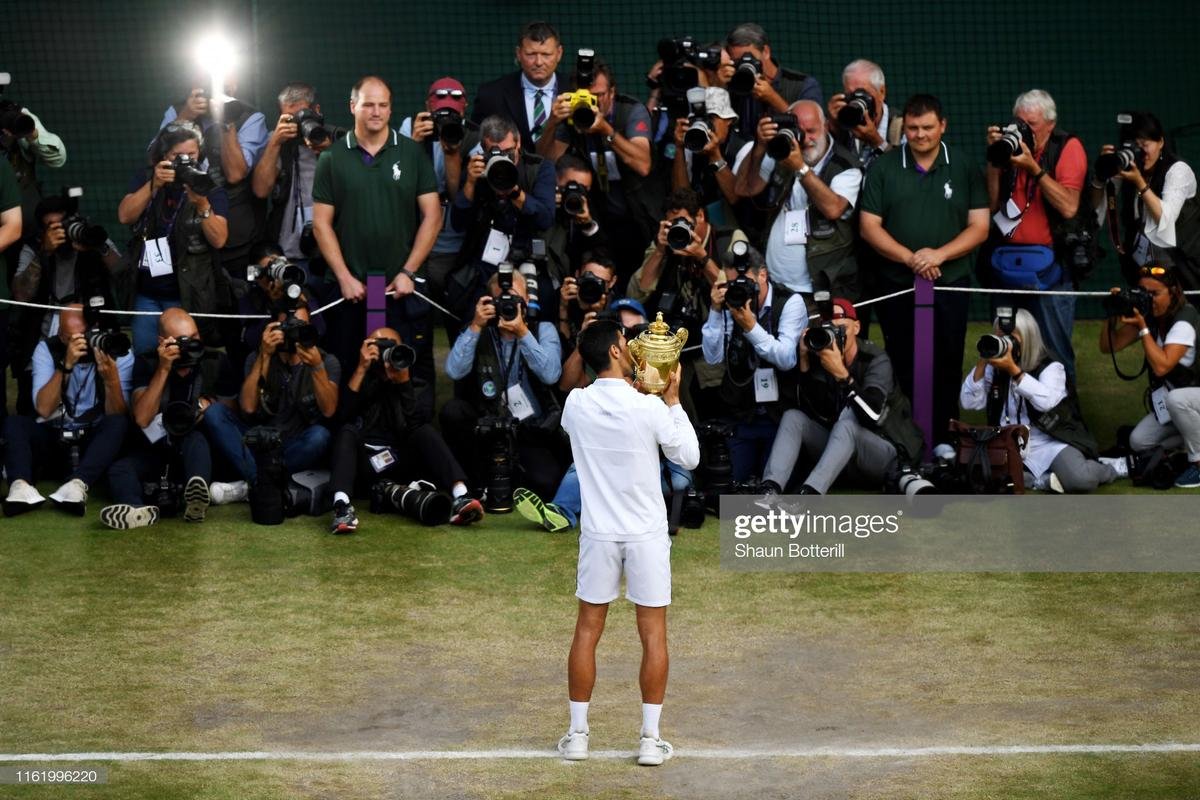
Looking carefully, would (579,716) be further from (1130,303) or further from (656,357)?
(1130,303)

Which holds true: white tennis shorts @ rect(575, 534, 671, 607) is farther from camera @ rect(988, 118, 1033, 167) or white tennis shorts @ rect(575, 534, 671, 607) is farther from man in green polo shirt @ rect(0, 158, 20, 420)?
man in green polo shirt @ rect(0, 158, 20, 420)

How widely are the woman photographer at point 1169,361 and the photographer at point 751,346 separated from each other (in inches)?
76.2

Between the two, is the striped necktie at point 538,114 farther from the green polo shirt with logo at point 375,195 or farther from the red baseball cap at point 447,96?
the green polo shirt with logo at point 375,195

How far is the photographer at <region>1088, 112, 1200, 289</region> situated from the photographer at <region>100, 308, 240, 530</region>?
5.40 m

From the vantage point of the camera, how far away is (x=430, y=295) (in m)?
11.1

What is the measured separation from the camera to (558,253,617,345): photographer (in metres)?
10.2

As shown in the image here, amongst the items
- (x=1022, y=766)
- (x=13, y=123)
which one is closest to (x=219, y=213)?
(x=13, y=123)

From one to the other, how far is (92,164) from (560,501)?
6.61 metres

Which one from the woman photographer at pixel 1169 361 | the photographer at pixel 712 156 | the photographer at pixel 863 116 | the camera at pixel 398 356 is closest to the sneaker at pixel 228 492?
the camera at pixel 398 356

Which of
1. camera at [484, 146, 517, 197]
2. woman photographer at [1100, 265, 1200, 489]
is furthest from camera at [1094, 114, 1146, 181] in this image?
camera at [484, 146, 517, 197]

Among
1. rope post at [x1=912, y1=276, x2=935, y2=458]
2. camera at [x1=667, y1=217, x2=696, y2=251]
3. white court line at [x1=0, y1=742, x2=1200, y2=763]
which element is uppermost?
camera at [x1=667, y1=217, x2=696, y2=251]

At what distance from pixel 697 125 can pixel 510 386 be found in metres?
1.85

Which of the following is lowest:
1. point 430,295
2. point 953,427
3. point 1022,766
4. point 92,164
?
point 1022,766

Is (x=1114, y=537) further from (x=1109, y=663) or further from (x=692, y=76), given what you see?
(x=692, y=76)
